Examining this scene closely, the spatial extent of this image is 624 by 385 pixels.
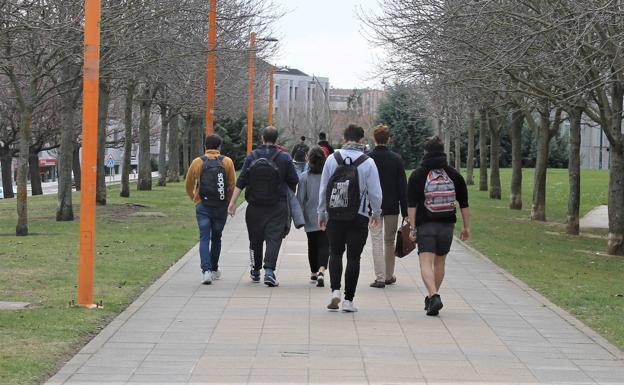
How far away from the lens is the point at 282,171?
471 inches

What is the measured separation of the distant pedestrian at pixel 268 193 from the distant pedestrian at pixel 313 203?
343 mm

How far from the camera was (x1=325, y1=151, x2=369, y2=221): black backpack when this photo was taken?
32.0 feet

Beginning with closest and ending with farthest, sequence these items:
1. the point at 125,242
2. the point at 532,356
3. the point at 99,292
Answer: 1. the point at 532,356
2. the point at 99,292
3. the point at 125,242

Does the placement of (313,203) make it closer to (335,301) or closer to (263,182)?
(263,182)

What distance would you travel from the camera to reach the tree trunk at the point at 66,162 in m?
22.4

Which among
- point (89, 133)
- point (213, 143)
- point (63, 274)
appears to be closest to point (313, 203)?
point (213, 143)

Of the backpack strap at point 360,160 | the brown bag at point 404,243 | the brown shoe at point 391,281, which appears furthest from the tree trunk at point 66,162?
the backpack strap at point 360,160

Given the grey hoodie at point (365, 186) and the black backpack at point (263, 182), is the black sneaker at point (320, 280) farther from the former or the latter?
the grey hoodie at point (365, 186)

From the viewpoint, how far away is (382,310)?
1034 centimetres

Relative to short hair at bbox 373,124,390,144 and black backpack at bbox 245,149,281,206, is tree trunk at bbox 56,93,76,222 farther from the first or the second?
short hair at bbox 373,124,390,144

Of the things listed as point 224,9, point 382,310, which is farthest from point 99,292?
point 224,9

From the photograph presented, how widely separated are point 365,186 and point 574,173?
13.9 m

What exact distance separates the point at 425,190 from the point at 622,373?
10.2 feet

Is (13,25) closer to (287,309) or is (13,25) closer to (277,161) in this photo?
(277,161)
